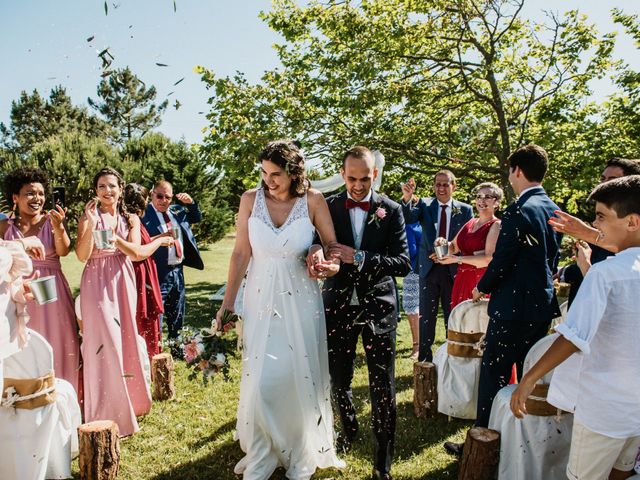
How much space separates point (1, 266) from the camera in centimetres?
294

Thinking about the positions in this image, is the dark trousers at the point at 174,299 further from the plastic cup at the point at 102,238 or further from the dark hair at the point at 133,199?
the plastic cup at the point at 102,238

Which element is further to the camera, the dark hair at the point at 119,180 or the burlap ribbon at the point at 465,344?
the dark hair at the point at 119,180

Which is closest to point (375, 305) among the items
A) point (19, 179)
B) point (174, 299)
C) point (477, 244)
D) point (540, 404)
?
point (540, 404)

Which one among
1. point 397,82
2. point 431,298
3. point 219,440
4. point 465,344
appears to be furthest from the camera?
point 397,82

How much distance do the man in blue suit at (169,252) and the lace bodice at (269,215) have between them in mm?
3500

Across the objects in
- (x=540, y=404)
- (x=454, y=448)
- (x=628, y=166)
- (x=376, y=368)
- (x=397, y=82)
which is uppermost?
(x=397, y=82)

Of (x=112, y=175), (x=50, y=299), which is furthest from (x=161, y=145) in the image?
(x=50, y=299)

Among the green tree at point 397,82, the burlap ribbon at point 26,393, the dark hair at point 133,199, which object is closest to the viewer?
the burlap ribbon at point 26,393

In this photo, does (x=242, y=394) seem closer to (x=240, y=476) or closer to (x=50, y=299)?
(x=240, y=476)

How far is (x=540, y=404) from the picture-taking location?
3.50 meters

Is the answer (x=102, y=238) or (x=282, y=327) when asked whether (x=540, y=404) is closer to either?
(x=282, y=327)

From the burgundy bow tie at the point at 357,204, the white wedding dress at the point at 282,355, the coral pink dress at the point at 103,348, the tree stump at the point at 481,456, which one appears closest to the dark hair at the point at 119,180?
the coral pink dress at the point at 103,348

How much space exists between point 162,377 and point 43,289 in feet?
7.97

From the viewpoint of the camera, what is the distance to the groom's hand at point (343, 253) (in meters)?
3.68
